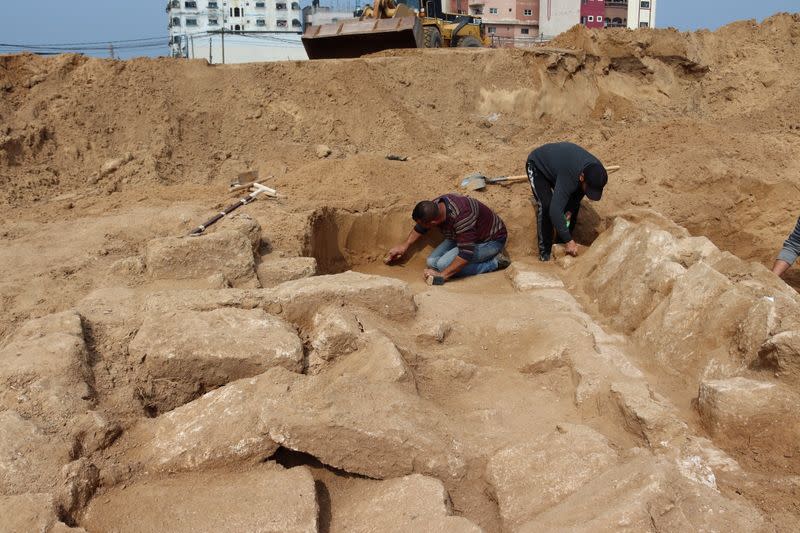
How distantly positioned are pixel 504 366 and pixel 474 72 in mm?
7465

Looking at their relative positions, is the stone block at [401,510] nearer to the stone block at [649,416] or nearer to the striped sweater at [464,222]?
the stone block at [649,416]

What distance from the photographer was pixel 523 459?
2.62m

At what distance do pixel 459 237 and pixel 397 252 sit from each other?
0.85 m

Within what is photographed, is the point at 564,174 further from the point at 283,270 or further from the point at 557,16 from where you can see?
the point at 557,16

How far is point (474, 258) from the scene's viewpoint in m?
5.84

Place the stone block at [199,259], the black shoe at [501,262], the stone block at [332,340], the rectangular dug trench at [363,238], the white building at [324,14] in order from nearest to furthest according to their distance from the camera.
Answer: the stone block at [332,340] < the stone block at [199,259] < the black shoe at [501,262] < the rectangular dug trench at [363,238] < the white building at [324,14]

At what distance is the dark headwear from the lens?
208 inches

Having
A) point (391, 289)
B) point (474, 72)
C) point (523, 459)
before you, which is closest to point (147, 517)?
point (523, 459)

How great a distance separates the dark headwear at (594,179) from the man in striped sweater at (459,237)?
3.16 ft

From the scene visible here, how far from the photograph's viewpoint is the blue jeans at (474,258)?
231 inches

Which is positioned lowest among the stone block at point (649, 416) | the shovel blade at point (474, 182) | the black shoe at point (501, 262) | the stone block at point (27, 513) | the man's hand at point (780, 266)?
the black shoe at point (501, 262)

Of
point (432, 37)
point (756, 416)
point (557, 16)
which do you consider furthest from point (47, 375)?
point (557, 16)

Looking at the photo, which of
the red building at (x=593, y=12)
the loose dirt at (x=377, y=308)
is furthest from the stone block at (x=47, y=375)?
the red building at (x=593, y=12)

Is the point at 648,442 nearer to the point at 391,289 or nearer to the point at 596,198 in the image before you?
the point at 391,289
